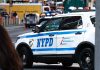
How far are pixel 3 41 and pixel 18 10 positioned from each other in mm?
72767

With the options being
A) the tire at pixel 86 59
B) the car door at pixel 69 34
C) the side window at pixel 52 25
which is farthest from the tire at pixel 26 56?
the tire at pixel 86 59

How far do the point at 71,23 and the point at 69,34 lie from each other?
555 mm

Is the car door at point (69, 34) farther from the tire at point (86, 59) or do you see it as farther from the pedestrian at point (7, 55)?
the pedestrian at point (7, 55)

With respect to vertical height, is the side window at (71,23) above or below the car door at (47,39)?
above

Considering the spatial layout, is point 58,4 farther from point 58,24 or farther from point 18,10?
point 58,24

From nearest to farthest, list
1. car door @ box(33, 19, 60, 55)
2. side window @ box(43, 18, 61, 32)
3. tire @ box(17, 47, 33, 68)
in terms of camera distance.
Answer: car door @ box(33, 19, 60, 55)
side window @ box(43, 18, 61, 32)
tire @ box(17, 47, 33, 68)

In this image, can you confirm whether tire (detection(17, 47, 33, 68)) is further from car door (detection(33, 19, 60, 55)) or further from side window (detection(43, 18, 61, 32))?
side window (detection(43, 18, 61, 32))

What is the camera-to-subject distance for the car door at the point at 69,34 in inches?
515

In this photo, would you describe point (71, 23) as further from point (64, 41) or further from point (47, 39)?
point (47, 39)

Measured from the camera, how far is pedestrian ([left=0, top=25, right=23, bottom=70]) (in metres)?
Answer: 2.69

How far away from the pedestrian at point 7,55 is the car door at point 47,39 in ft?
35.5

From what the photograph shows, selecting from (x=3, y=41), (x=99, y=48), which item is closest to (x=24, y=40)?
(x=99, y=48)

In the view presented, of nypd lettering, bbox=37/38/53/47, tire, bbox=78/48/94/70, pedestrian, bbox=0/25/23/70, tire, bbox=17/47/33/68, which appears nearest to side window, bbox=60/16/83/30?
nypd lettering, bbox=37/38/53/47

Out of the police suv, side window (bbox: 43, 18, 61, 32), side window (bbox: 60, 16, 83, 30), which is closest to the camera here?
the police suv
